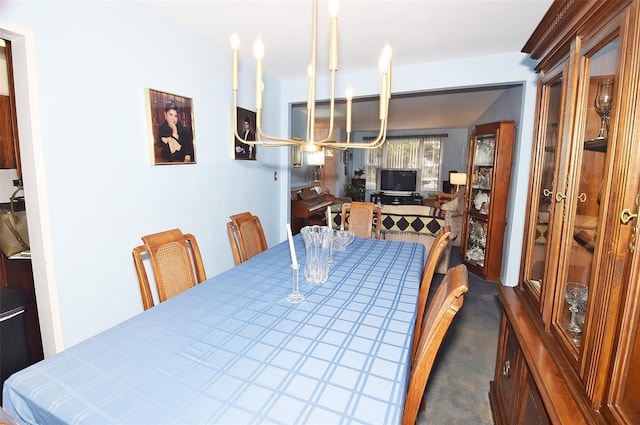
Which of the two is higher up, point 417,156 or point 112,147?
point 417,156

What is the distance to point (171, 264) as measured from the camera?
1.58 meters

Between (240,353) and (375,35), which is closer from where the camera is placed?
(240,353)

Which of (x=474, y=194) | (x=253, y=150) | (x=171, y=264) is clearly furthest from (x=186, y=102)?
(x=474, y=194)

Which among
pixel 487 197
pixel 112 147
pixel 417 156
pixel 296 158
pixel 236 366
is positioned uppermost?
pixel 417 156

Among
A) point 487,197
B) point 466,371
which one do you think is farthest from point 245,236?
point 487,197

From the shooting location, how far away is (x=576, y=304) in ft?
3.59

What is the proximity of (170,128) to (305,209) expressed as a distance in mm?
2922

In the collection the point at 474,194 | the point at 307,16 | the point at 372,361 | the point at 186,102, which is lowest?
the point at 372,361

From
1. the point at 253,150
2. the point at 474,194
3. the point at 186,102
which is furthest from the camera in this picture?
the point at 474,194

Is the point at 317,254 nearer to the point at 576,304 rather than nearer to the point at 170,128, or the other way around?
the point at 576,304

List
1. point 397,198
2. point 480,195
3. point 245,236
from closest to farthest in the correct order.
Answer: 1. point 245,236
2. point 480,195
3. point 397,198

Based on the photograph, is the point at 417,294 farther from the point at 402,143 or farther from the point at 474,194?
the point at 402,143

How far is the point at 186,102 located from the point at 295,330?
2094 mm

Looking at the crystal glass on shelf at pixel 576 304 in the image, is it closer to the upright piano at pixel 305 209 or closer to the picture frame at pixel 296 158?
the upright piano at pixel 305 209
